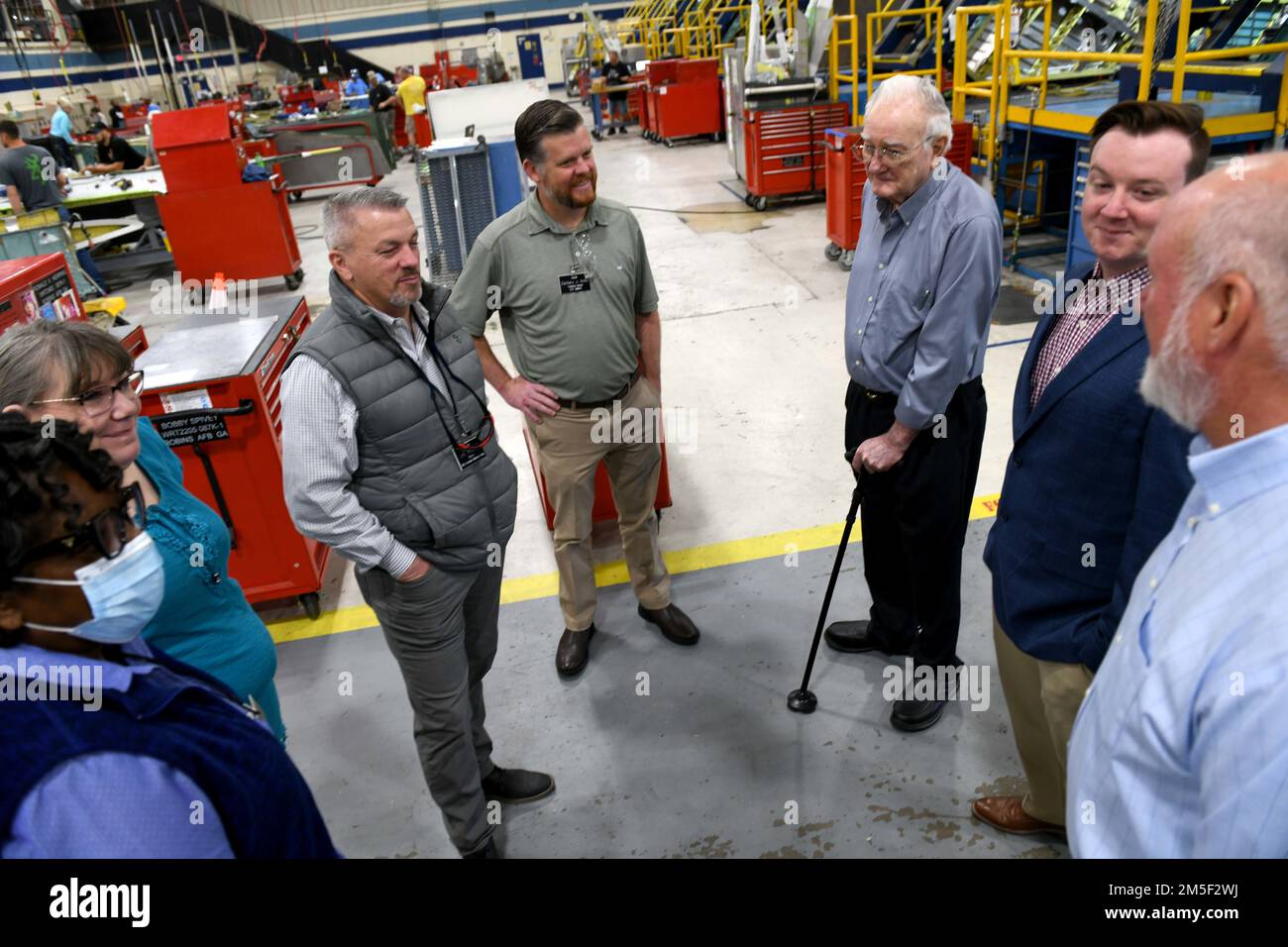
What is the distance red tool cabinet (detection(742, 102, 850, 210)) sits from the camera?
9.68m

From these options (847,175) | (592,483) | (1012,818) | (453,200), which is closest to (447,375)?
(592,483)

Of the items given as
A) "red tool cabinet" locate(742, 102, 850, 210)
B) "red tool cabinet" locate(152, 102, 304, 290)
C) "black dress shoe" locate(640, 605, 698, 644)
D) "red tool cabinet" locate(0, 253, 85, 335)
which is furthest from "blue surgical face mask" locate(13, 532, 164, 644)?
"red tool cabinet" locate(742, 102, 850, 210)

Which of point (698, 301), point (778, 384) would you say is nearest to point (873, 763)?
point (778, 384)

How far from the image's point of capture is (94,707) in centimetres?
99

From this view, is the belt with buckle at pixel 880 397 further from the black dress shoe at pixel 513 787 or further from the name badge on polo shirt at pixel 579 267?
the black dress shoe at pixel 513 787

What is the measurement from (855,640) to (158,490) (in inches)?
95.9

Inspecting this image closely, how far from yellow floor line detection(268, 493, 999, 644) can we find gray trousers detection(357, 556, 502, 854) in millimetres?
1285

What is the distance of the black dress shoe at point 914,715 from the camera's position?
281cm

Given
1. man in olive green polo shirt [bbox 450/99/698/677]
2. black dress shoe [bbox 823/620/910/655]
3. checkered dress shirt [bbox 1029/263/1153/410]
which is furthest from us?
black dress shoe [bbox 823/620/910/655]

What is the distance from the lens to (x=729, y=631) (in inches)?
134

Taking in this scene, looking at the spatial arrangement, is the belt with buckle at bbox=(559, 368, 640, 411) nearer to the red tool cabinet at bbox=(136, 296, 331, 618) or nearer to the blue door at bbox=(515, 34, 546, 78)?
the red tool cabinet at bbox=(136, 296, 331, 618)

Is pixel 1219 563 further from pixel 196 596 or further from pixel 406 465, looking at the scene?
pixel 196 596

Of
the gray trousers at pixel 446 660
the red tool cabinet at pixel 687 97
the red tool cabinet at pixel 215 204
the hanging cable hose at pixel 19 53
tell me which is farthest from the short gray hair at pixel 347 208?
the hanging cable hose at pixel 19 53

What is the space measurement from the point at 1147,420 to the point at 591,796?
6.54 ft
